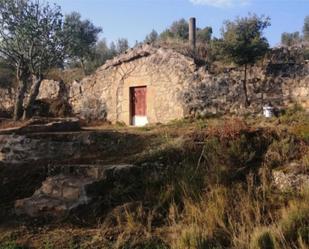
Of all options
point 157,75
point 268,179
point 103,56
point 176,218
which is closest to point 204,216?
point 176,218

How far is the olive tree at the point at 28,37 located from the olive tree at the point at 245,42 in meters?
7.01

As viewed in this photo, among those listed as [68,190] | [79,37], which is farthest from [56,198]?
[79,37]

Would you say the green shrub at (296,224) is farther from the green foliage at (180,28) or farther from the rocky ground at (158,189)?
the green foliage at (180,28)

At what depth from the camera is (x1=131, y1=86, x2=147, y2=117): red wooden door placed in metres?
19.8

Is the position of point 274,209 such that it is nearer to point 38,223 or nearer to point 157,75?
point 38,223

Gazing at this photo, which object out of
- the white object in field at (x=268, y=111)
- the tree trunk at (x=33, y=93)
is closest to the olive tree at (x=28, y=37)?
the tree trunk at (x=33, y=93)

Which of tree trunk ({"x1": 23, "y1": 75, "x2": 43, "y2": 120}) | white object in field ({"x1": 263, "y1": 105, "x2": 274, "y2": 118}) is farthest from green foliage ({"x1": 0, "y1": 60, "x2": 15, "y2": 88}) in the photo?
white object in field ({"x1": 263, "y1": 105, "x2": 274, "y2": 118})

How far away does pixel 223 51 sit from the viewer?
1695 cm

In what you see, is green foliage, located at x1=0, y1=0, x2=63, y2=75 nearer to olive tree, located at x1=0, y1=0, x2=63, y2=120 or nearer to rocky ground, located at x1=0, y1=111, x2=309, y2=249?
olive tree, located at x1=0, y1=0, x2=63, y2=120

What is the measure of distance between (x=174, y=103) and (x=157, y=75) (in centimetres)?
145

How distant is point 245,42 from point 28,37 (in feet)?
26.9

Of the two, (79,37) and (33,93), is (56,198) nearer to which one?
(33,93)

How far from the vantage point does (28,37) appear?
18875mm

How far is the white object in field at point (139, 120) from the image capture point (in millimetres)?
19609
